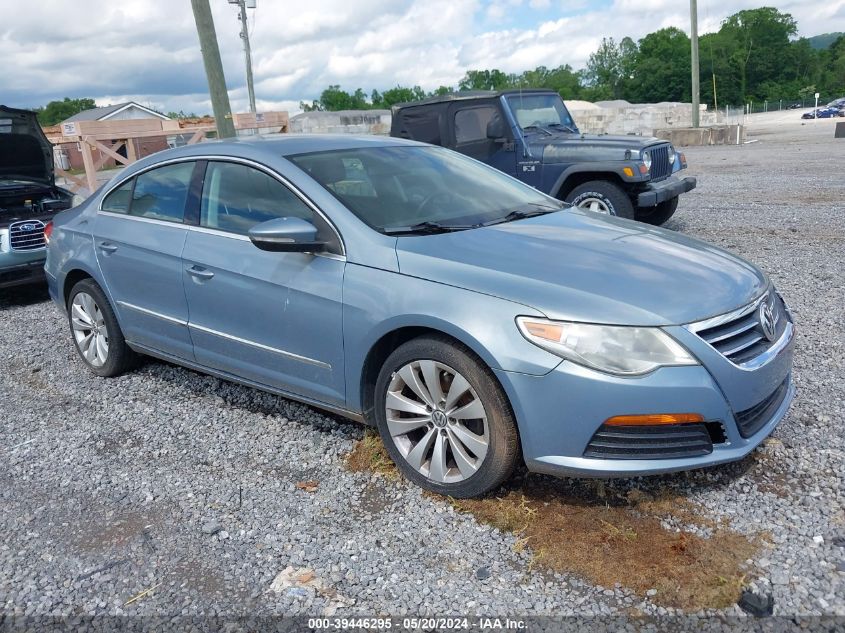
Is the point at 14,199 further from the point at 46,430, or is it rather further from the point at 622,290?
Result: the point at 622,290

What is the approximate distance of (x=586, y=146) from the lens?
8844 mm

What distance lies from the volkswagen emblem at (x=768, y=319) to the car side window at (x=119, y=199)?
152 inches

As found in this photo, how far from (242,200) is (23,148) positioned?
18.2ft

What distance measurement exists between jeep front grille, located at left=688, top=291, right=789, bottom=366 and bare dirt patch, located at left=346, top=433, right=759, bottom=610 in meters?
0.70

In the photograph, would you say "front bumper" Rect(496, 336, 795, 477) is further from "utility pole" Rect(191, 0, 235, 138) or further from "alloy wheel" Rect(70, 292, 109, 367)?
"utility pole" Rect(191, 0, 235, 138)

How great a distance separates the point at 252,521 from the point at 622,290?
1908 millimetres

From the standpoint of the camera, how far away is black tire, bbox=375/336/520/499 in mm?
2992

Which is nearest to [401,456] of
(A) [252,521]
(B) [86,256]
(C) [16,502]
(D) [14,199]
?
(A) [252,521]

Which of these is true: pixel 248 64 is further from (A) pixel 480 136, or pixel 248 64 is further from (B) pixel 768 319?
(B) pixel 768 319

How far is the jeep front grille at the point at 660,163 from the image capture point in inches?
346

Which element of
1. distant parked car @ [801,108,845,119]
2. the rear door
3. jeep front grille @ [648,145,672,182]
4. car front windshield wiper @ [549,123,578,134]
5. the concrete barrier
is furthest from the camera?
distant parked car @ [801,108,845,119]

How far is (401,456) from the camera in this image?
11.2 ft

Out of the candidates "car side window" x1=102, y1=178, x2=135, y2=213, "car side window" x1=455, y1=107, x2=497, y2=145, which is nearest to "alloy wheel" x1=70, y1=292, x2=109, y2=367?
"car side window" x1=102, y1=178, x2=135, y2=213

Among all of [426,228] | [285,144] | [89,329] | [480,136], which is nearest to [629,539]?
[426,228]
